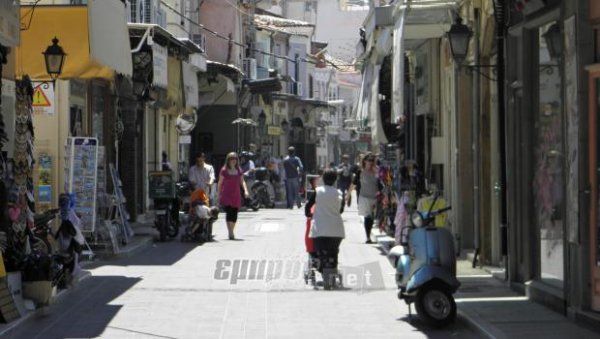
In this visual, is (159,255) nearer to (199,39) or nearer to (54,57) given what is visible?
(54,57)

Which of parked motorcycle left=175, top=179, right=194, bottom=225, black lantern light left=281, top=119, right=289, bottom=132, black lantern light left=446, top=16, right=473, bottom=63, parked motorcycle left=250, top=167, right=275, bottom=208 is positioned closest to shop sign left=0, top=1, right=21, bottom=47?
black lantern light left=446, top=16, right=473, bottom=63

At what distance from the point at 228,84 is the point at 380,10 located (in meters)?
22.1

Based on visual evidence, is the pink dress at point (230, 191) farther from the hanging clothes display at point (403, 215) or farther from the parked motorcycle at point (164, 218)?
the hanging clothes display at point (403, 215)

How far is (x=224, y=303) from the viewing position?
13.0 meters

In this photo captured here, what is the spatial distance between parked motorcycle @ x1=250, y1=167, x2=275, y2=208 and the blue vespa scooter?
22.9 m

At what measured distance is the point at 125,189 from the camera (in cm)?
2623

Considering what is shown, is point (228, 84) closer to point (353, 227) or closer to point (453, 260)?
point (353, 227)

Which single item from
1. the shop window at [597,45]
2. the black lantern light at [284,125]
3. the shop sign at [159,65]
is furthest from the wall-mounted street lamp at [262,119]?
the shop window at [597,45]

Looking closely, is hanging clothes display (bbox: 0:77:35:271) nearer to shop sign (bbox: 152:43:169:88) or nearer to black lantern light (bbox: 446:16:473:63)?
black lantern light (bbox: 446:16:473:63)

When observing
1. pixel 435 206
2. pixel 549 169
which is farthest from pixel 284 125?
pixel 549 169

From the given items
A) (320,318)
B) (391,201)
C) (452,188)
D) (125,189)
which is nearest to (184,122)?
(125,189)

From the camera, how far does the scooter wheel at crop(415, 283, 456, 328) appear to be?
1102 centimetres

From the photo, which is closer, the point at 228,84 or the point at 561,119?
the point at 561,119

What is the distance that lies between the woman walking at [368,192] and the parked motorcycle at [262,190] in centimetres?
1288
